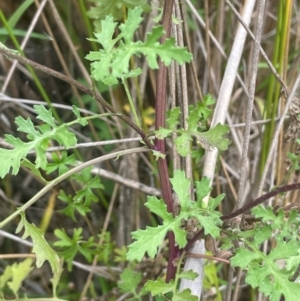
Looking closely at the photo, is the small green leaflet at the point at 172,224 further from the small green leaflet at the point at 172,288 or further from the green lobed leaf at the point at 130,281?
the green lobed leaf at the point at 130,281

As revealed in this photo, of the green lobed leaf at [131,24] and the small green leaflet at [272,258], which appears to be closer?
the green lobed leaf at [131,24]

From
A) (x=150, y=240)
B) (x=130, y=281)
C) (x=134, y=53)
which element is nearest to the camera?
(x=134, y=53)

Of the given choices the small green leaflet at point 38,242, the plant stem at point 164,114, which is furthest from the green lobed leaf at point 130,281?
the small green leaflet at point 38,242

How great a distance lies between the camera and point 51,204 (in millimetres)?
1342

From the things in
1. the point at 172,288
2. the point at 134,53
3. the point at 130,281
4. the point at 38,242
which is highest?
the point at 134,53

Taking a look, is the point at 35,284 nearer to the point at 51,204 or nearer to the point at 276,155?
the point at 51,204

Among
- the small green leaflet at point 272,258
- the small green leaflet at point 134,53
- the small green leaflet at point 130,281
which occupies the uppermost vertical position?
the small green leaflet at point 134,53

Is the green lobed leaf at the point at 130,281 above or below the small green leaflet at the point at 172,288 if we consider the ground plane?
below

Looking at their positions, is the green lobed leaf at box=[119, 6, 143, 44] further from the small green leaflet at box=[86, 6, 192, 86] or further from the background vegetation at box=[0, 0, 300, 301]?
the background vegetation at box=[0, 0, 300, 301]

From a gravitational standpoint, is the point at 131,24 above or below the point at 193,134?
above

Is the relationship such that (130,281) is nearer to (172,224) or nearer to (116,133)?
(172,224)

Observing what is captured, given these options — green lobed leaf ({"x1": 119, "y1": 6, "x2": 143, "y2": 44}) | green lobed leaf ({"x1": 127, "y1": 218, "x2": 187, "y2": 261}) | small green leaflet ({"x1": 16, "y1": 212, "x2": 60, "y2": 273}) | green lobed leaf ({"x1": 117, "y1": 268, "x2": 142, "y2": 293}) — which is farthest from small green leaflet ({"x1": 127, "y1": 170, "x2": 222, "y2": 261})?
green lobed leaf ({"x1": 117, "y1": 268, "x2": 142, "y2": 293})

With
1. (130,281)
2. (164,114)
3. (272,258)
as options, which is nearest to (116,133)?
(130,281)

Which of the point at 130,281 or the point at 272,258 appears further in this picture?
the point at 130,281
